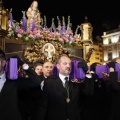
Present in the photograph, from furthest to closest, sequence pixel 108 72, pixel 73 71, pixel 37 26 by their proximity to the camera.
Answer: pixel 37 26 → pixel 108 72 → pixel 73 71

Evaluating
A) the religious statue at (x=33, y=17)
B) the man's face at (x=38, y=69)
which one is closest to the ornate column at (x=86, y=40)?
the religious statue at (x=33, y=17)

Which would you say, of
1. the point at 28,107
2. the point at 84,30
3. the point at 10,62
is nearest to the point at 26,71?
the point at 10,62

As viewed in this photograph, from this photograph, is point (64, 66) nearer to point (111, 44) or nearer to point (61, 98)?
point (61, 98)

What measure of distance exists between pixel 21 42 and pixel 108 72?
22.8 ft

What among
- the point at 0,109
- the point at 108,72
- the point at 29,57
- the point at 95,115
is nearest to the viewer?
the point at 0,109

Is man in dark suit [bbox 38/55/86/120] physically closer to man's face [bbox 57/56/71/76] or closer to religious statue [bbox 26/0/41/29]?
man's face [bbox 57/56/71/76]

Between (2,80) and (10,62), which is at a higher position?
(10,62)

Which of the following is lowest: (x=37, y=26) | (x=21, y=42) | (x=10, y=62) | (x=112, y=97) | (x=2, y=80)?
(x=112, y=97)

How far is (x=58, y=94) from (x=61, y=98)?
77mm

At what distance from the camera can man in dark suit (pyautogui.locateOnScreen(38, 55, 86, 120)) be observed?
3904mm

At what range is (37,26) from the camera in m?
11.8

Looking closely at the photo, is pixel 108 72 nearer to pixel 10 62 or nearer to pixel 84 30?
pixel 10 62

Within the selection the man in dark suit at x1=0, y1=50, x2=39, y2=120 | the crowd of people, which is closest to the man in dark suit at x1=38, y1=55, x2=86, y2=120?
the crowd of people

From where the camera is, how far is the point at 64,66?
4016mm
